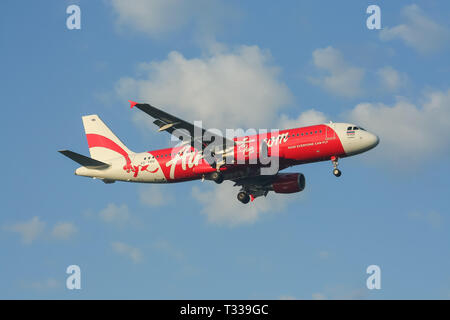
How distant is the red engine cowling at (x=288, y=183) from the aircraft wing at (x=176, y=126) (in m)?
9.56

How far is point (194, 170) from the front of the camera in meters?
67.1

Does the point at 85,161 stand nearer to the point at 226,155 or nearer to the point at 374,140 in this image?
the point at 226,155

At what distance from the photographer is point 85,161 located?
7050 cm

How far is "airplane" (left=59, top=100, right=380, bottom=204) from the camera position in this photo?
6281cm

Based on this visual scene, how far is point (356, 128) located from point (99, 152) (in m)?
28.8

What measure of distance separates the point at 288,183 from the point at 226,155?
31.8ft

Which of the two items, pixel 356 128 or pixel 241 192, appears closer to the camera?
pixel 356 128

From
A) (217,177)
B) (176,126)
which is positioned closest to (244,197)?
(217,177)

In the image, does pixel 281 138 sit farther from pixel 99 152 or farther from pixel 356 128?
pixel 99 152

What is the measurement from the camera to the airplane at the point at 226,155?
206 ft

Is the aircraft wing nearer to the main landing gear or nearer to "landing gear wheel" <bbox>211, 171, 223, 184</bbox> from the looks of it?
"landing gear wheel" <bbox>211, 171, 223, 184</bbox>

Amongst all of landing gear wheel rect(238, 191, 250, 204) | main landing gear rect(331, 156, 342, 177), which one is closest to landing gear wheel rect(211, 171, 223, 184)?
landing gear wheel rect(238, 191, 250, 204)
